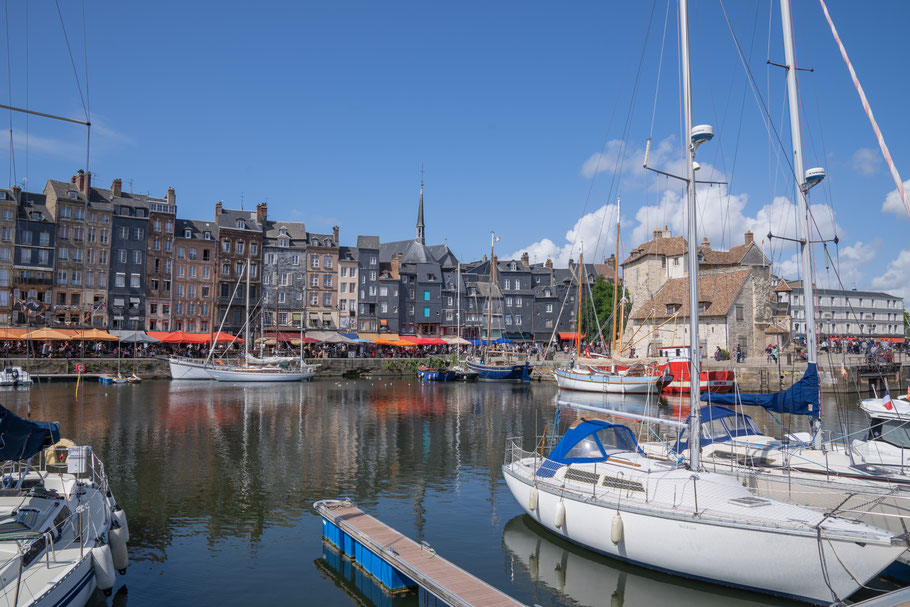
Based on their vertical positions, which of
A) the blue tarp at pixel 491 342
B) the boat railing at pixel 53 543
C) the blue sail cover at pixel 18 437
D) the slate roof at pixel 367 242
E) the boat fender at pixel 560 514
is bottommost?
the boat fender at pixel 560 514

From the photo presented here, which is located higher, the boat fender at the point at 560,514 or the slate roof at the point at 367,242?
the slate roof at the point at 367,242

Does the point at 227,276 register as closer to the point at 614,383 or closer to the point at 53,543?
the point at 614,383

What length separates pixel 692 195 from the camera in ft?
55.9

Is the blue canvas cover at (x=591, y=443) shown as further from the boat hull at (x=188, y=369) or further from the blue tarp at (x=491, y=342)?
the blue tarp at (x=491, y=342)

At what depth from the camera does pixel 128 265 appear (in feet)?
258

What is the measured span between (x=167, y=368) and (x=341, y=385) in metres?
19.7

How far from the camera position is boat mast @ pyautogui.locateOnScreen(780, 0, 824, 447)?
70.4 ft

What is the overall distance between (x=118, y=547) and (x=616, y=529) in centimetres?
1122

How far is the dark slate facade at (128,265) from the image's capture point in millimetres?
77438

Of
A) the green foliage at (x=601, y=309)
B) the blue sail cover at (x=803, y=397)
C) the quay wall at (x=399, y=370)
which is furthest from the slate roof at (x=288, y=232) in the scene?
the blue sail cover at (x=803, y=397)

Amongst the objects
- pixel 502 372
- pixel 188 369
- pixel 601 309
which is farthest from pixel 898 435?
pixel 601 309

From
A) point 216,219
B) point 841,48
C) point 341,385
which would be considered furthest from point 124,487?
point 216,219

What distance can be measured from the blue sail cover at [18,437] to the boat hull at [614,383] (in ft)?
158

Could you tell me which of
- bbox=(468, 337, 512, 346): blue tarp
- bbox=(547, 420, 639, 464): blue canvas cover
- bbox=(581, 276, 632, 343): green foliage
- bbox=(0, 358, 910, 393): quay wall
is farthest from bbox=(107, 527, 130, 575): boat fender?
bbox=(581, 276, 632, 343): green foliage
